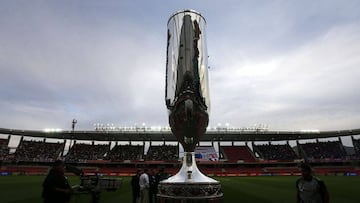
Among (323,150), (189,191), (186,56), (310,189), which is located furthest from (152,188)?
(323,150)

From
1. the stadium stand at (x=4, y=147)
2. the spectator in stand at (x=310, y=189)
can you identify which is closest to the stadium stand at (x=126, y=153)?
the stadium stand at (x=4, y=147)

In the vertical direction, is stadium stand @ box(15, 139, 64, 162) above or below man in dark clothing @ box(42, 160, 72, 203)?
above

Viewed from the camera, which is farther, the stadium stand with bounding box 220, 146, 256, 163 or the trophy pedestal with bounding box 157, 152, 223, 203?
the stadium stand with bounding box 220, 146, 256, 163

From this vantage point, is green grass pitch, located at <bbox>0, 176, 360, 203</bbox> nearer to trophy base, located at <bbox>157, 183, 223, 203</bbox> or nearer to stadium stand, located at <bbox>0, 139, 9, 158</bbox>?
trophy base, located at <bbox>157, 183, 223, 203</bbox>

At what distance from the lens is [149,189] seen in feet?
25.5

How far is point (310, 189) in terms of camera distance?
3520 mm

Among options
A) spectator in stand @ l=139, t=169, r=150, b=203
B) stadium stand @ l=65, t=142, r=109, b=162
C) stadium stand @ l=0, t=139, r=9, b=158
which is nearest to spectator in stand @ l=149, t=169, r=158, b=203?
spectator in stand @ l=139, t=169, r=150, b=203

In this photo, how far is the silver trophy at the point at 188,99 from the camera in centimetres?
259

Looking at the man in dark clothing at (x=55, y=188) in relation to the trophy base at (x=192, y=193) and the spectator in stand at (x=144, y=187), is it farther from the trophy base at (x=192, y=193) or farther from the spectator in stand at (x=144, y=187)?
the spectator in stand at (x=144, y=187)

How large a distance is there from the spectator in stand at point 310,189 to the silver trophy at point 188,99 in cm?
173

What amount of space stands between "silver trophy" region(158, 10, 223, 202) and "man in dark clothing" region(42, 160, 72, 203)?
7.16ft

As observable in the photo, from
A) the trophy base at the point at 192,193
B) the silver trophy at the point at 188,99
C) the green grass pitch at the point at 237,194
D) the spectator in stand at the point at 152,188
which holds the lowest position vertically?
the green grass pitch at the point at 237,194

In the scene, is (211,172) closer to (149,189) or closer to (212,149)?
(212,149)

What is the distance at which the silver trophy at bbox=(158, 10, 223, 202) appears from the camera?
8.49 ft
